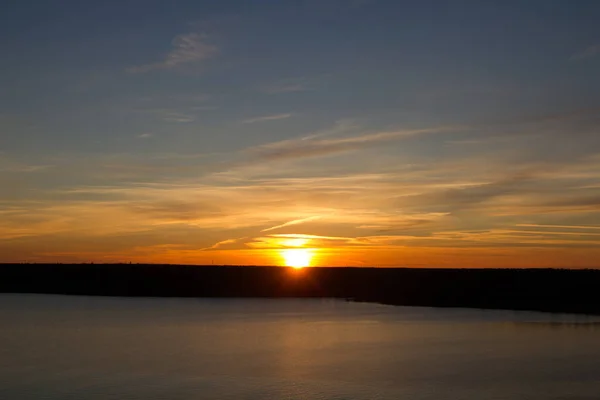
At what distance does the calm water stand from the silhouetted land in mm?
26255

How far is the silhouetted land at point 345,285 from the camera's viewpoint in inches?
3925

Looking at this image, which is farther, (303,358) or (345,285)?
(345,285)

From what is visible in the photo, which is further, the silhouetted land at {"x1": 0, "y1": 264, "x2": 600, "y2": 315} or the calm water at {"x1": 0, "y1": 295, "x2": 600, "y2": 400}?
the silhouetted land at {"x1": 0, "y1": 264, "x2": 600, "y2": 315}

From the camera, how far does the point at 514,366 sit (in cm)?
4088

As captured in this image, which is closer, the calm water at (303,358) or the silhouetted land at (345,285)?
the calm water at (303,358)

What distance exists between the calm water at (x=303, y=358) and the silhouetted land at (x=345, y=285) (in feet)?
86.1

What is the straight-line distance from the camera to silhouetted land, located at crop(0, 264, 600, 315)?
99688 millimetres

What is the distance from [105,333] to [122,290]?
106m

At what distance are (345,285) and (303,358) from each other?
111022 mm

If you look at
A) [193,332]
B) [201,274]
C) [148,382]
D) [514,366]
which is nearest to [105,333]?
[193,332]

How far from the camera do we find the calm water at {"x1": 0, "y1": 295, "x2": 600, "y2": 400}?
33344 mm

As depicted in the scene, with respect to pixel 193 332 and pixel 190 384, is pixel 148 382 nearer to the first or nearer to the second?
pixel 190 384

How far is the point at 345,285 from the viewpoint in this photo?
155 m

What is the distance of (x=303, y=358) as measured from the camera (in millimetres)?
44969
